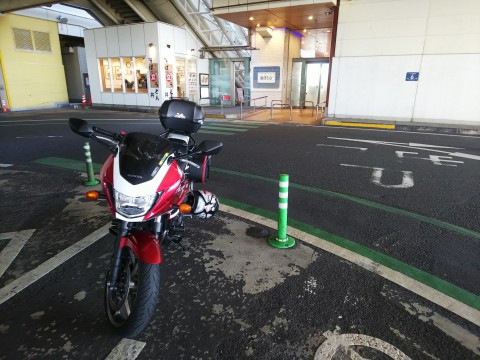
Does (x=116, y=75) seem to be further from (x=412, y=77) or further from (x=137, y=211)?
(x=137, y=211)

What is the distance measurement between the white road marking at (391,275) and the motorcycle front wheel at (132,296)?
2.18 m

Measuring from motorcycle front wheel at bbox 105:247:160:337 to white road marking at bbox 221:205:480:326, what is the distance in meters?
2.18

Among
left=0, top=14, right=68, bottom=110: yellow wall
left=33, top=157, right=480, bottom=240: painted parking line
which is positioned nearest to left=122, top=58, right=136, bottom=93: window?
left=0, top=14, right=68, bottom=110: yellow wall

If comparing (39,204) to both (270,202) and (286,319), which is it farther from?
(286,319)

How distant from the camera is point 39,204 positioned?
16.9 feet

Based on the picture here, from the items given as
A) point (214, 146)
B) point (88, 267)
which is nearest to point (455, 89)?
point (214, 146)

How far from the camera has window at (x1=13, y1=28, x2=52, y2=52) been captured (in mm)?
19688

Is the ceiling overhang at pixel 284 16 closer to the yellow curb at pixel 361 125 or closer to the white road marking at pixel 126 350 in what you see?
the yellow curb at pixel 361 125

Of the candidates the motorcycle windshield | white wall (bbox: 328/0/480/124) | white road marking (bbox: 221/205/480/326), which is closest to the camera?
the motorcycle windshield

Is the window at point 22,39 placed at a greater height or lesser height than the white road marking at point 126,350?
greater

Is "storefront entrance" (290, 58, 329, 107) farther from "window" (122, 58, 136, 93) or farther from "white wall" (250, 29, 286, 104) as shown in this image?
"window" (122, 58, 136, 93)

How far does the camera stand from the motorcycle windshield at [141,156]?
7.93ft

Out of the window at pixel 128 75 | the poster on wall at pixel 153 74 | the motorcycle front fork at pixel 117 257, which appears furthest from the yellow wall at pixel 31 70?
the motorcycle front fork at pixel 117 257

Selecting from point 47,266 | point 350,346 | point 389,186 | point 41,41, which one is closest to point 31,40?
point 41,41
